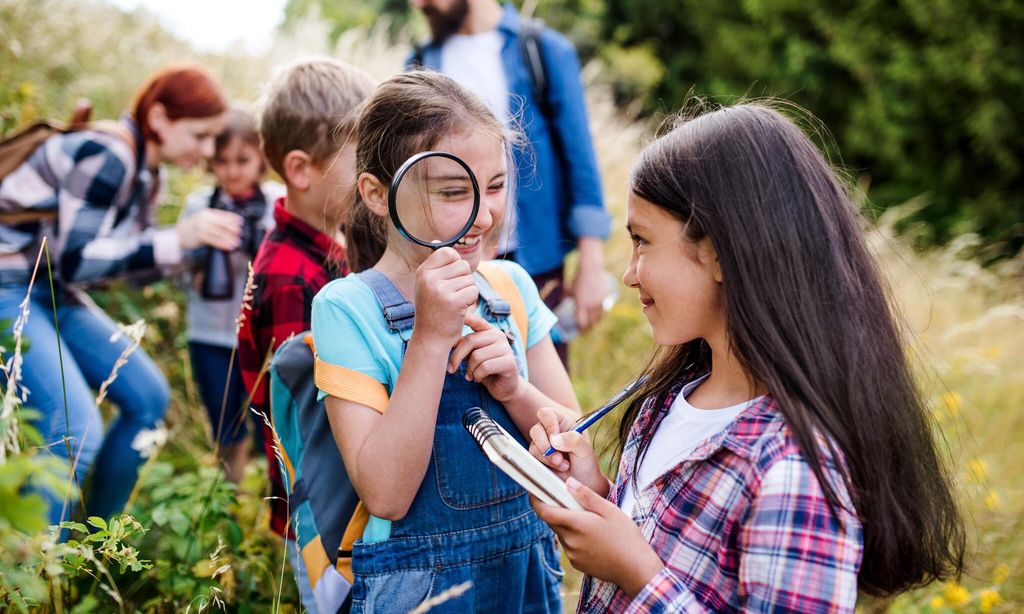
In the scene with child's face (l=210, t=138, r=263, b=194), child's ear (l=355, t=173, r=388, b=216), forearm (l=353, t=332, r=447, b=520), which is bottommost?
child's face (l=210, t=138, r=263, b=194)

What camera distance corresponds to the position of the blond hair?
234cm

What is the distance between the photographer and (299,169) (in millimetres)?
2352

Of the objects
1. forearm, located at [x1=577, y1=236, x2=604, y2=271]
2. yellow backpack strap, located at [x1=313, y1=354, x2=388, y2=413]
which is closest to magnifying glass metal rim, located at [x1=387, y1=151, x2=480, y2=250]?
yellow backpack strap, located at [x1=313, y1=354, x2=388, y2=413]

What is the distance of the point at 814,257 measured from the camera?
1432 millimetres

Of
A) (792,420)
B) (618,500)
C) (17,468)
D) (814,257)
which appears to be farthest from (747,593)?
(17,468)

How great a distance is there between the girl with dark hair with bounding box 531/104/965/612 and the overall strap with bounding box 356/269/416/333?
1.10 feet

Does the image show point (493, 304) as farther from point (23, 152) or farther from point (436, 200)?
point (23, 152)

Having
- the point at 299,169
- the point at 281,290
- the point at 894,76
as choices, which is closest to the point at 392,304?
the point at 281,290

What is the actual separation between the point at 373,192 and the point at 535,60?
5.89 ft

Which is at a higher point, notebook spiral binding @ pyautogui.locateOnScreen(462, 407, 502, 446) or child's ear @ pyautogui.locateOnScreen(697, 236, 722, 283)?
child's ear @ pyautogui.locateOnScreen(697, 236, 722, 283)

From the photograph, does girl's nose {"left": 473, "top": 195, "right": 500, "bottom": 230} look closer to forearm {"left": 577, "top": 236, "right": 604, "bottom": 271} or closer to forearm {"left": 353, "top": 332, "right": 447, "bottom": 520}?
forearm {"left": 353, "top": 332, "right": 447, "bottom": 520}

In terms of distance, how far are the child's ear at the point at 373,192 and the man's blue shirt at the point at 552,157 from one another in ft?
5.07

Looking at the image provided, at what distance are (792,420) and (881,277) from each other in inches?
16.4

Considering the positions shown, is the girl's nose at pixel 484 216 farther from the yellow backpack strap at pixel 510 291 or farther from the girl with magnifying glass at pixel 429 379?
the yellow backpack strap at pixel 510 291
